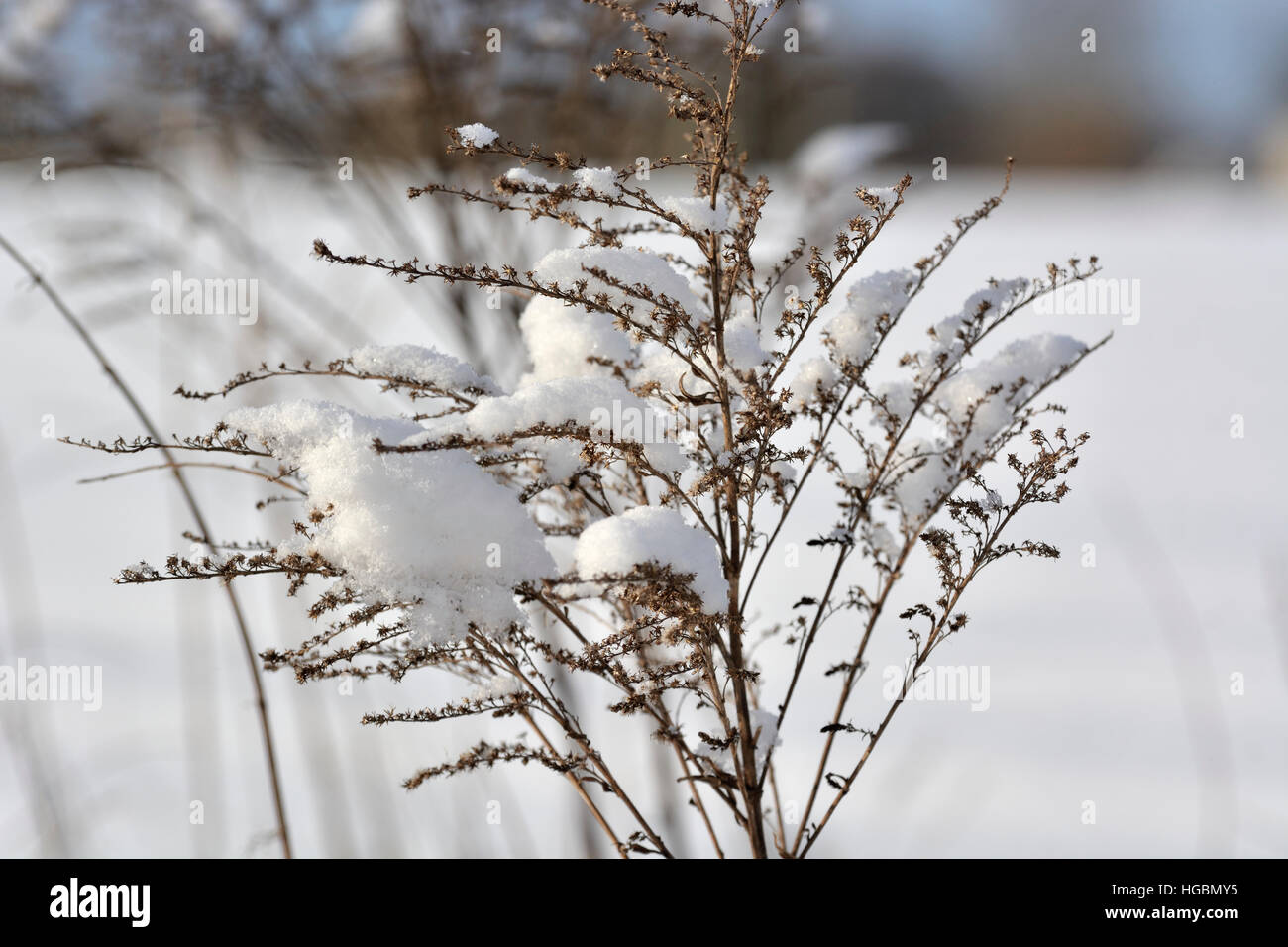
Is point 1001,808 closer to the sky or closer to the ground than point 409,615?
closer to the ground

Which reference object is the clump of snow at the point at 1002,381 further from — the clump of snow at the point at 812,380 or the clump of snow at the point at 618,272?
the clump of snow at the point at 618,272

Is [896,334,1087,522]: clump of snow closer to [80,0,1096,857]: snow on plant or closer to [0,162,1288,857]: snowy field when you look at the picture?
[80,0,1096,857]: snow on plant

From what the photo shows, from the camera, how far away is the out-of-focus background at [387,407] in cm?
212

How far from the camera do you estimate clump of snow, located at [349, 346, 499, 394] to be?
109 centimetres

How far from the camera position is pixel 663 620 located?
3.34 feet

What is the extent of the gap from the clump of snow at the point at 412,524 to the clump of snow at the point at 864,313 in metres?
0.42

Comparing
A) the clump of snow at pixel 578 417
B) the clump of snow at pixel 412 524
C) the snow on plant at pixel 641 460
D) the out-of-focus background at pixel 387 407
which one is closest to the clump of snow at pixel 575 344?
the snow on plant at pixel 641 460

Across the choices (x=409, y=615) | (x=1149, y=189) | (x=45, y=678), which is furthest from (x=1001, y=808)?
(x=1149, y=189)

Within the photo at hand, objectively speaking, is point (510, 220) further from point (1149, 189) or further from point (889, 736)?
point (1149, 189)

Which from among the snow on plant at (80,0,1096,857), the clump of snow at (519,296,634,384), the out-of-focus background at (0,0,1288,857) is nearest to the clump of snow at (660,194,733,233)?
the snow on plant at (80,0,1096,857)

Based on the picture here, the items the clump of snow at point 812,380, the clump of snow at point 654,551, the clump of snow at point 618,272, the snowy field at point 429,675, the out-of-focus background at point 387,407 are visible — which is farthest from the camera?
the snowy field at point 429,675

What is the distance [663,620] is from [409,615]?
0.84ft

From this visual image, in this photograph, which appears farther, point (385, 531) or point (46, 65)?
point (46, 65)

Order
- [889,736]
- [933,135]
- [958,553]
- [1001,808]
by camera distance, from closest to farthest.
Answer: [958,553], [1001,808], [889,736], [933,135]
